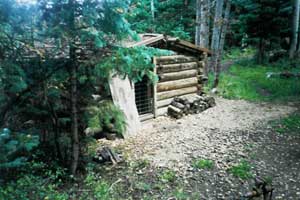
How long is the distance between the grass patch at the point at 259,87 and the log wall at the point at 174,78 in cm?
222

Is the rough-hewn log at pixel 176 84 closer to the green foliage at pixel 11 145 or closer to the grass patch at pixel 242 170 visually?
the grass patch at pixel 242 170

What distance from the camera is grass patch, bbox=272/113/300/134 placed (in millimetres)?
9086

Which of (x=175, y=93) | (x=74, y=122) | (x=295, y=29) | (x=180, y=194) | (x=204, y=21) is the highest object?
(x=204, y=21)

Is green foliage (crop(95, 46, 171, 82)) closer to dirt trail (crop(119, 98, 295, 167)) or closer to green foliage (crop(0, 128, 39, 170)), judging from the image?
green foliage (crop(0, 128, 39, 170))

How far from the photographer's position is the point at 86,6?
502 cm

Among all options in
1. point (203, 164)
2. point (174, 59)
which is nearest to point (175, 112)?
point (174, 59)

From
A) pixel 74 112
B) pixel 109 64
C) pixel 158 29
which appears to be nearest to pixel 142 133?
pixel 74 112

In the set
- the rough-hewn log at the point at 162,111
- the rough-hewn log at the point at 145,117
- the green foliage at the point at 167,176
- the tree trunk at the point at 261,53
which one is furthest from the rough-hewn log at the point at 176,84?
the tree trunk at the point at 261,53

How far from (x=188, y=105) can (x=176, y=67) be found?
1522mm

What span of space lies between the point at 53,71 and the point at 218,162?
13.6 ft

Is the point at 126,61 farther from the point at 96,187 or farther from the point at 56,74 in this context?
the point at 96,187

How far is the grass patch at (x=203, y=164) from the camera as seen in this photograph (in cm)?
677

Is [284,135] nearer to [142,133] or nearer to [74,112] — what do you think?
[142,133]

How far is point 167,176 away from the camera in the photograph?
6.26 metres
